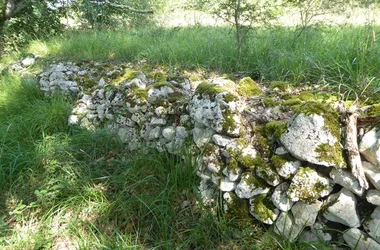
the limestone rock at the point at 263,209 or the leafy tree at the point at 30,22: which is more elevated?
the leafy tree at the point at 30,22

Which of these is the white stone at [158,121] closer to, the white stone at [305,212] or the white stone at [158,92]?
the white stone at [158,92]

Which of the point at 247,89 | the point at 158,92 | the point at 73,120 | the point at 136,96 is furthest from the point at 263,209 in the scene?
the point at 73,120

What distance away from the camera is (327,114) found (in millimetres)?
1579

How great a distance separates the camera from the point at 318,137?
156 cm

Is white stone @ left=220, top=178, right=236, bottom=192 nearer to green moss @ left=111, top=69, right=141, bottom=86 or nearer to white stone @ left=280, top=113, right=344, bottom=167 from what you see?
white stone @ left=280, top=113, right=344, bottom=167

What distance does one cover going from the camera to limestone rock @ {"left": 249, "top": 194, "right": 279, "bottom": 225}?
5.55 ft

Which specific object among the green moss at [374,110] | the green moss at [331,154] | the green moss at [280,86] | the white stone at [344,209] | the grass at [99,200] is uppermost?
the green moss at [374,110]

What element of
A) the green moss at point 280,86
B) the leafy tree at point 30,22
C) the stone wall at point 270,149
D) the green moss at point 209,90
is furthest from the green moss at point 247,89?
the leafy tree at point 30,22

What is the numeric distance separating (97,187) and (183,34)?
10.6 ft

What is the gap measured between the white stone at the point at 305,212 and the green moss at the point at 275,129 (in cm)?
45

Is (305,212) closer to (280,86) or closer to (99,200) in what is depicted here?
(280,86)

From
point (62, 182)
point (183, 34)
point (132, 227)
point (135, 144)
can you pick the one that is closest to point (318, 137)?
point (132, 227)

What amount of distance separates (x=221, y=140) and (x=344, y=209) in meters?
0.87

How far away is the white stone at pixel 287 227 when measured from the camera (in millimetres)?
1637
